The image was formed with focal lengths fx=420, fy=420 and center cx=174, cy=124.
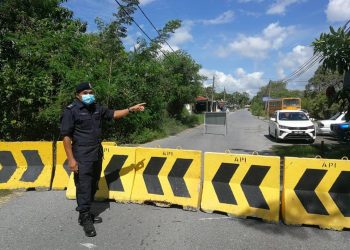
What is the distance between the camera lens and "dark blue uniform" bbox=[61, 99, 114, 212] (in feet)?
18.3

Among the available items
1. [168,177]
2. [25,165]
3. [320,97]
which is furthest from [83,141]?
[320,97]

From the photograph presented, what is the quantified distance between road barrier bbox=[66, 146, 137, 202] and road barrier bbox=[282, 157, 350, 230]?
2584 mm

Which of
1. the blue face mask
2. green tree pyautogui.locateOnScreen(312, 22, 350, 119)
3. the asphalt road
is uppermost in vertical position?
green tree pyautogui.locateOnScreen(312, 22, 350, 119)

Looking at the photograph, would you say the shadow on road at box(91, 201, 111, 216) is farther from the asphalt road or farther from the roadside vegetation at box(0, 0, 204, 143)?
the roadside vegetation at box(0, 0, 204, 143)

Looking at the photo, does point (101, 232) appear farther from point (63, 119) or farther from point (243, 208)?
point (243, 208)

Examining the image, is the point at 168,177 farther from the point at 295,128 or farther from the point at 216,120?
the point at 216,120

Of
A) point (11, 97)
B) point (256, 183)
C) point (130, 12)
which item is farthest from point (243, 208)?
point (130, 12)

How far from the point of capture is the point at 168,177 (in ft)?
23.0

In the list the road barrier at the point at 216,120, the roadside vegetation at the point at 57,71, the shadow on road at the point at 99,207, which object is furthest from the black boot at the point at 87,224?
the road barrier at the point at 216,120

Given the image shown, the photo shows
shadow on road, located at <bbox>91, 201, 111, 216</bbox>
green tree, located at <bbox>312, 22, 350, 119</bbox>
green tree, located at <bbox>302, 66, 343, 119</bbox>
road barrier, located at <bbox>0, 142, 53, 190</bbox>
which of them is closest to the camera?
shadow on road, located at <bbox>91, 201, 111, 216</bbox>

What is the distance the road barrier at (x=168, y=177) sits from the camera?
22.4 feet

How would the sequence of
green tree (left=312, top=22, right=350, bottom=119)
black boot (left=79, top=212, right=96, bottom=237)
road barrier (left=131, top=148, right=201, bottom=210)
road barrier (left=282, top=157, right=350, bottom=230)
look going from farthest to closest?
green tree (left=312, top=22, right=350, bottom=119), road barrier (left=131, top=148, right=201, bottom=210), road barrier (left=282, top=157, right=350, bottom=230), black boot (left=79, top=212, right=96, bottom=237)

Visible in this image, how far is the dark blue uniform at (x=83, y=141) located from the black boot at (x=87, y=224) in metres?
0.08

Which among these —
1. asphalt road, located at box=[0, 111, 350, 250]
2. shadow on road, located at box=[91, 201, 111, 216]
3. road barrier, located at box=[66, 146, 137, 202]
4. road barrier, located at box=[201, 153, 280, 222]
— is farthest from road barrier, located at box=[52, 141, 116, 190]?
road barrier, located at box=[201, 153, 280, 222]
